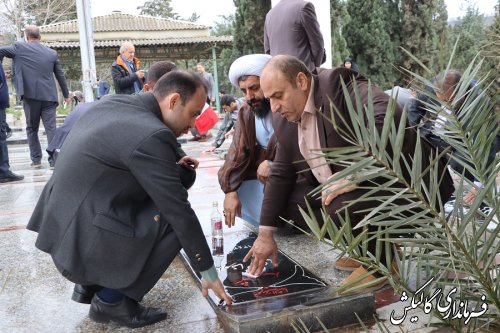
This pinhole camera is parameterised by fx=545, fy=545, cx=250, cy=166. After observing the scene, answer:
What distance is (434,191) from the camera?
110cm

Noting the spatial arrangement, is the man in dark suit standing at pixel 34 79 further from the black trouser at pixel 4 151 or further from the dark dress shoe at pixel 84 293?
the dark dress shoe at pixel 84 293

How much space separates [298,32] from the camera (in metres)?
4.55

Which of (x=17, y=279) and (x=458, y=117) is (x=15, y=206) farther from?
(x=458, y=117)

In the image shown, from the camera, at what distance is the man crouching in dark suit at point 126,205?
214 cm

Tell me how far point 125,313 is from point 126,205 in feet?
1.53

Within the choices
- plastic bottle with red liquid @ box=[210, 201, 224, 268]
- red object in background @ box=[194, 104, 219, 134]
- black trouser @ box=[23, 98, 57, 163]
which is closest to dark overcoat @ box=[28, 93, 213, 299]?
plastic bottle with red liquid @ box=[210, 201, 224, 268]

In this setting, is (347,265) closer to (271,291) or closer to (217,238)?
(271,291)

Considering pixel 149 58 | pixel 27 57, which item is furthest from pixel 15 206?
pixel 149 58

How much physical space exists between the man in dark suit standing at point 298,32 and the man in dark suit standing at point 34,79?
3.82 metres

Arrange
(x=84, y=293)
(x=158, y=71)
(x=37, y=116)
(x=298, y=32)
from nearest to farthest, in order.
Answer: (x=84, y=293) < (x=158, y=71) < (x=298, y=32) < (x=37, y=116)

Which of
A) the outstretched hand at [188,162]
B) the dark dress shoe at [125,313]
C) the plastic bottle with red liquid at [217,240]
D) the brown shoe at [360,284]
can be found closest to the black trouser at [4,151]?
the plastic bottle with red liquid at [217,240]

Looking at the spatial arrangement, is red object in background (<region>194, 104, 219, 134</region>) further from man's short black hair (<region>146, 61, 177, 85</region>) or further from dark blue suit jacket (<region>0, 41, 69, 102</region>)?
man's short black hair (<region>146, 61, 177, 85</region>)

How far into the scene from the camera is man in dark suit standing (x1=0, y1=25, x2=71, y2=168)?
713cm

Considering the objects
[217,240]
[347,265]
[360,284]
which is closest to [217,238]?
[217,240]
